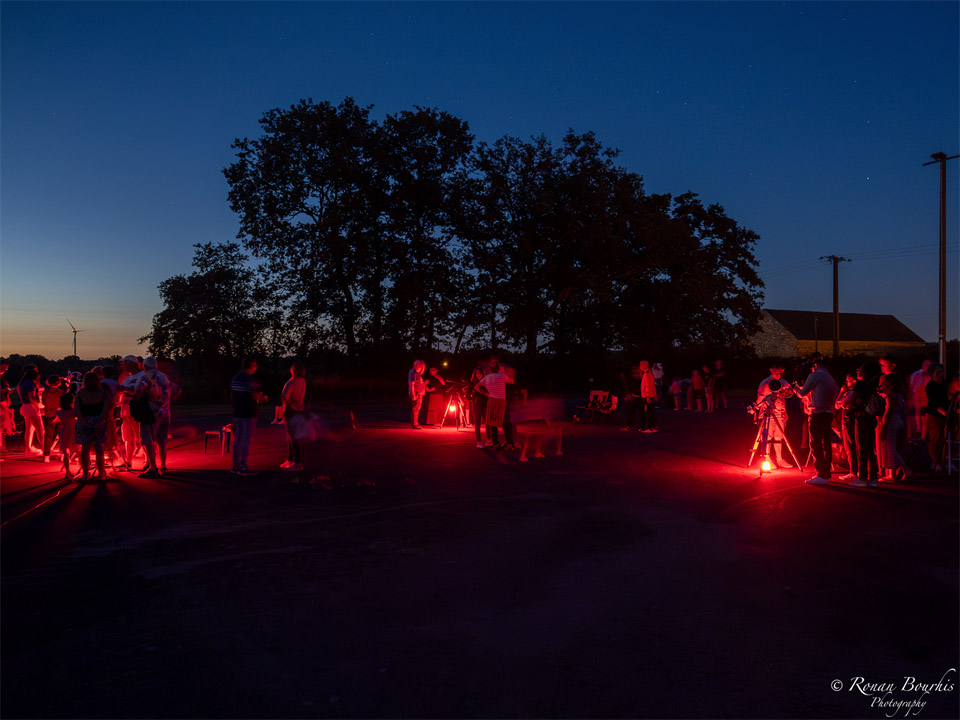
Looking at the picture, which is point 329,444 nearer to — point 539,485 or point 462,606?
point 539,485

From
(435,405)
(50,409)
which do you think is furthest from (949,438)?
(50,409)

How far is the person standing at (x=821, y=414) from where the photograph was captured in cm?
1046

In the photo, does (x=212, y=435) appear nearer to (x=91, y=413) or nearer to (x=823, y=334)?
(x=91, y=413)

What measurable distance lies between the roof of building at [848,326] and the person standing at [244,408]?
81.5 meters

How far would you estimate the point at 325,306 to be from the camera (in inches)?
1470

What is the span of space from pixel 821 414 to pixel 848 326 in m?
90.5

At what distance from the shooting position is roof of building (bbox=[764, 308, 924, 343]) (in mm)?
86375

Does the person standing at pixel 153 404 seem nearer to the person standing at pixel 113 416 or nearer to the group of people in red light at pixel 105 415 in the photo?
the group of people in red light at pixel 105 415

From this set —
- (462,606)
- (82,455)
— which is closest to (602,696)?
(462,606)

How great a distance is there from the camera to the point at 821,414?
1050cm

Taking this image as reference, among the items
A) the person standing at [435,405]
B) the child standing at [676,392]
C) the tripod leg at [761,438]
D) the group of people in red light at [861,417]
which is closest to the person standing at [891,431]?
the group of people in red light at [861,417]

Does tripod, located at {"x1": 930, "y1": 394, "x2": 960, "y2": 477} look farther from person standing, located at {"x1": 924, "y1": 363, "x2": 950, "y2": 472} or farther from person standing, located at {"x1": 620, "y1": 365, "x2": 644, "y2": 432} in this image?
person standing, located at {"x1": 620, "y1": 365, "x2": 644, "y2": 432}

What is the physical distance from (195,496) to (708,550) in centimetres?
643

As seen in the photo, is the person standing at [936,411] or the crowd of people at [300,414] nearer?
the crowd of people at [300,414]
